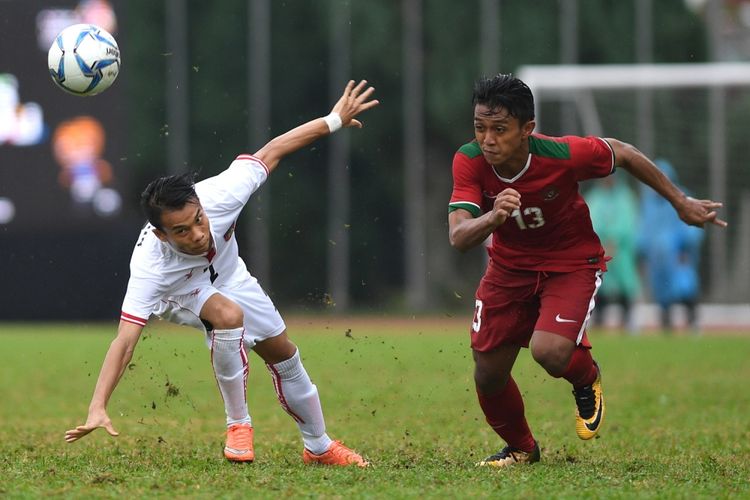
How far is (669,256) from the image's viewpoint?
728 inches

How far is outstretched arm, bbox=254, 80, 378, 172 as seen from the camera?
23.5 feet

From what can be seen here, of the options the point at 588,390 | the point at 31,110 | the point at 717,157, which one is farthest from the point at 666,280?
the point at 588,390

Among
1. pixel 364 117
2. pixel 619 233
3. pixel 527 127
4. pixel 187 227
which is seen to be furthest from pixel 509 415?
pixel 364 117

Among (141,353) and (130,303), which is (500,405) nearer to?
(130,303)

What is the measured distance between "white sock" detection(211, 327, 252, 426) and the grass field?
1.02ft

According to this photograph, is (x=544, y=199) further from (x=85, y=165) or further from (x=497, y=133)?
(x=85, y=165)

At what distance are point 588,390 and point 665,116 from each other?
15.4 m

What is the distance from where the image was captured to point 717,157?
21.6 m

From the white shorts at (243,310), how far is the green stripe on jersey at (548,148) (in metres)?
1.62

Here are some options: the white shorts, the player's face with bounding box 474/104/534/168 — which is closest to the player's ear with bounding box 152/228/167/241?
the white shorts

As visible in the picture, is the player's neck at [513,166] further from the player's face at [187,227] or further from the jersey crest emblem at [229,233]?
the player's face at [187,227]

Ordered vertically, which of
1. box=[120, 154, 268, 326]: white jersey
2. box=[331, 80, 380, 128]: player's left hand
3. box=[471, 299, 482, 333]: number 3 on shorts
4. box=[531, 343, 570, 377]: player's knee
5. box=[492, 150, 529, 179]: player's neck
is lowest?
box=[531, 343, 570, 377]: player's knee

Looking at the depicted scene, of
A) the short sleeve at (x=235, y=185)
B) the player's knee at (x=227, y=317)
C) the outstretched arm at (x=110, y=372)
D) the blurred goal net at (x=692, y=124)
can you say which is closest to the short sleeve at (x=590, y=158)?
the short sleeve at (x=235, y=185)

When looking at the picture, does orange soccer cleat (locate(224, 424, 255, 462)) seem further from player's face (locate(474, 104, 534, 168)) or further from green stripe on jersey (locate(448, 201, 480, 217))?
player's face (locate(474, 104, 534, 168))
